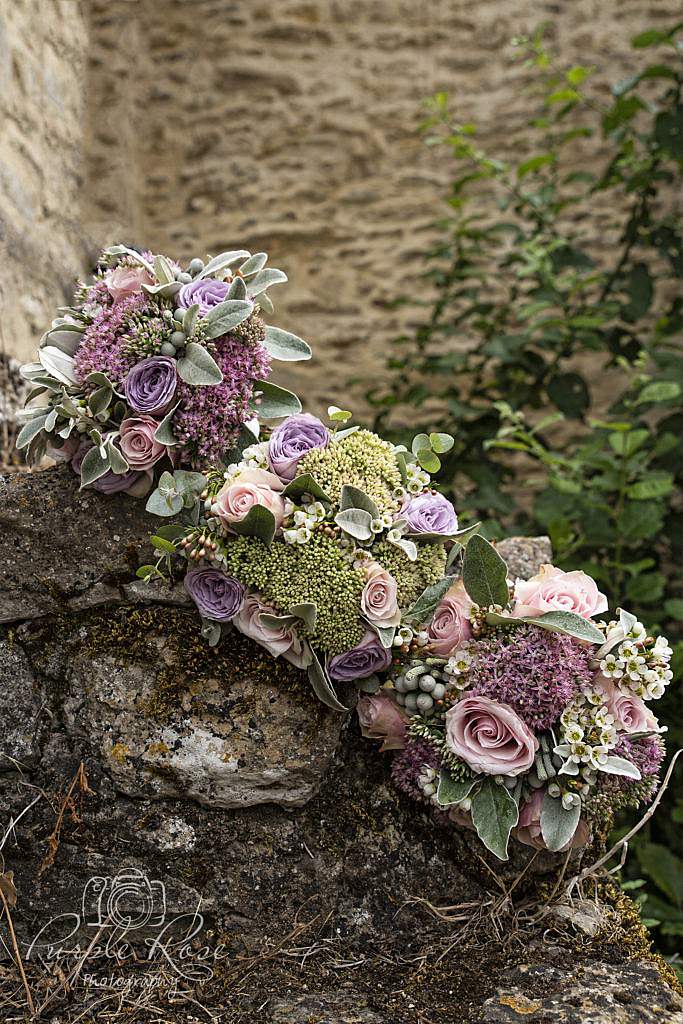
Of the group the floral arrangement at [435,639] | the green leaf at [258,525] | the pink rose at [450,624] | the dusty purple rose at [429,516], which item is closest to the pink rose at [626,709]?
the floral arrangement at [435,639]

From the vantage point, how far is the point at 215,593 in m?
1.45

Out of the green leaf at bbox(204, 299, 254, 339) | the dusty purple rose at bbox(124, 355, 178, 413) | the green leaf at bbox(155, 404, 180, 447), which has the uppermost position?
the green leaf at bbox(204, 299, 254, 339)

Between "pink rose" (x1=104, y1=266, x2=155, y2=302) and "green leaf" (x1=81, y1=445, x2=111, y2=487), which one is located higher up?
"pink rose" (x1=104, y1=266, x2=155, y2=302)

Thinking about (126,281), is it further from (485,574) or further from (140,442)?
(485,574)

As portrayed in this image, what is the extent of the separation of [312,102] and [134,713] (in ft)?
14.3

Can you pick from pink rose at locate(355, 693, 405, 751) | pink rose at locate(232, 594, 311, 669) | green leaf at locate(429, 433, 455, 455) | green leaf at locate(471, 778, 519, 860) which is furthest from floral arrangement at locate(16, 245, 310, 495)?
green leaf at locate(471, 778, 519, 860)

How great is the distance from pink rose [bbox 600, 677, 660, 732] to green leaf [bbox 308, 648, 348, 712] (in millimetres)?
422

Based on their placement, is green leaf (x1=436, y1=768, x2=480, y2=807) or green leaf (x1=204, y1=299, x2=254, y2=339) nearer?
green leaf (x1=436, y1=768, x2=480, y2=807)

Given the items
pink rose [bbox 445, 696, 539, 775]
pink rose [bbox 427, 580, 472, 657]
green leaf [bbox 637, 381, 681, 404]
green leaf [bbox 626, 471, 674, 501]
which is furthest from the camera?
green leaf [bbox 637, 381, 681, 404]

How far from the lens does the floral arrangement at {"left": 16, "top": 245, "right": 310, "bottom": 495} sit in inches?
58.5

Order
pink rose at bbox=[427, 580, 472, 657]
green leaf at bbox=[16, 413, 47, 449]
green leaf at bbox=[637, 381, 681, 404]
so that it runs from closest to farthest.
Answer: pink rose at bbox=[427, 580, 472, 657] → green leaf at bbox=[16, 413, 47, 449] → green leaf at bbox=[637, 381, 681, 404]

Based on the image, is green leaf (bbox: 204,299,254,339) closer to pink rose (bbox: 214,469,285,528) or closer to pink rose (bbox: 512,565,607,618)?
pink rose (bbox: 214,469,285,528)

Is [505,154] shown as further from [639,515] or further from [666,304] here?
[639,515]

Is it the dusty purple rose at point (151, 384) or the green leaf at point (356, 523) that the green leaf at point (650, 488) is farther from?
the dusty purple rose at point (151, 384)
